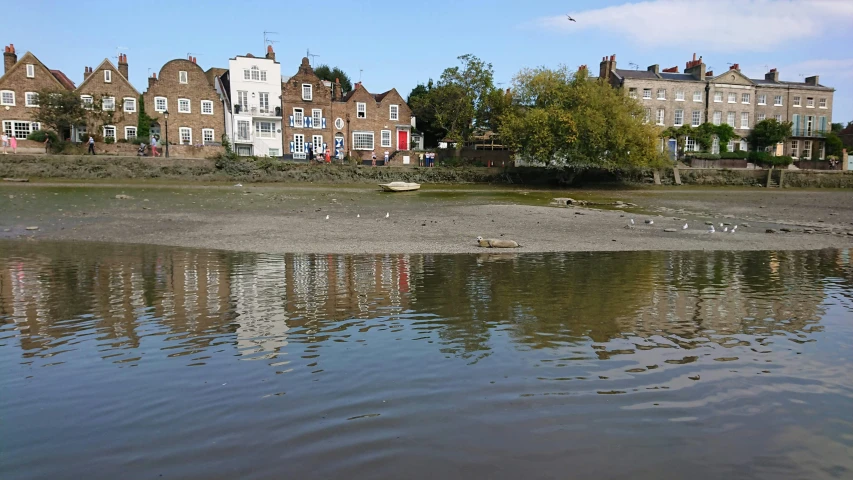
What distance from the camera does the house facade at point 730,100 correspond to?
72.8m

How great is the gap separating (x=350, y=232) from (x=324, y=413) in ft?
53.3

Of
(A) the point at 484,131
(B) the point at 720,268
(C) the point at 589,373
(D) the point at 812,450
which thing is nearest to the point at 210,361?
(C) the point at 589,373

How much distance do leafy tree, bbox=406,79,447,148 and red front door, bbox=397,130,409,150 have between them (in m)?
3.01

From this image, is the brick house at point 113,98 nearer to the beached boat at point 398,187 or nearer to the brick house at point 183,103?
the brick house at point 183,103

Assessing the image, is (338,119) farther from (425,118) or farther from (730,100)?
(730,100)

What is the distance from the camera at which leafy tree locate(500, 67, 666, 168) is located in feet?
166

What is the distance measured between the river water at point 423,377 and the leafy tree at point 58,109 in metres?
46.5

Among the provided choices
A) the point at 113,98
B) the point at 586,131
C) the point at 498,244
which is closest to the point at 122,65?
the point at 113,98

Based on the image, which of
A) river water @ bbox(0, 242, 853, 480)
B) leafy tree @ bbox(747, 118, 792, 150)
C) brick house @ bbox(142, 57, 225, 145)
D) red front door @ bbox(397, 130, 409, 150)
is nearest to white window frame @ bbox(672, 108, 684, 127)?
leafy tree @ bbox(747, 118, 792, 150)

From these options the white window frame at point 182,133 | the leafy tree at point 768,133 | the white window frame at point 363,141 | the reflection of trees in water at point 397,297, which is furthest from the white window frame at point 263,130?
the leafy tree at point 768,133

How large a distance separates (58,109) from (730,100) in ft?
227

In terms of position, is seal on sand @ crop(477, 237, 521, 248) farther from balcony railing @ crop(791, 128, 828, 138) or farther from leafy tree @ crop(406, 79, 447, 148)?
balcony railing @ crop(791, 128, 828, 138)

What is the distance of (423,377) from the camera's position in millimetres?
7223

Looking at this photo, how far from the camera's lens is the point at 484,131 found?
216ft
